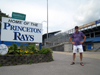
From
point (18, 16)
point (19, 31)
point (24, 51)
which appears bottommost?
point (24, 51)

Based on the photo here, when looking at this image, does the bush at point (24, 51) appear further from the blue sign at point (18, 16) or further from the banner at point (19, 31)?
the blue sign at point (18, 16)

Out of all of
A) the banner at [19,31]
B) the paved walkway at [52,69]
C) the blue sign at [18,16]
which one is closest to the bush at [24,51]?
the banner at [19,31]

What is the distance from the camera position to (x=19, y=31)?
6191 millimetres

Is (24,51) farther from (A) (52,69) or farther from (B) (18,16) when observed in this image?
(B) (18,16)

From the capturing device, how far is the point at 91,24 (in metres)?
27.6

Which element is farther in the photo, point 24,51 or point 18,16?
point 18,16

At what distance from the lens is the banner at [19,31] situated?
585 centimetres

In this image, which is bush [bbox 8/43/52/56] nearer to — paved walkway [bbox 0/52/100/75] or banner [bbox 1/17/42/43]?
banner [bbox 1/17/42/43]

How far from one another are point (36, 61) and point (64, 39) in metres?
14.8

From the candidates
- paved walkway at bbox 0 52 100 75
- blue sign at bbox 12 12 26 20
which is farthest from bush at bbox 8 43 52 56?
blue sign at bbox 12 12 26 20

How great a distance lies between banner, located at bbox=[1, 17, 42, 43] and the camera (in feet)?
19.2

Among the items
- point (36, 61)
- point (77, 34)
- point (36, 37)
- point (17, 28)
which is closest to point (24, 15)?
point (17, 28)

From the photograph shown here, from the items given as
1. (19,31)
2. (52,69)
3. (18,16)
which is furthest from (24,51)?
(18,16)

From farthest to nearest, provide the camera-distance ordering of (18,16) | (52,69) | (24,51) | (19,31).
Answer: (18,16) < (19,31) < (24,51) < (52,69)
